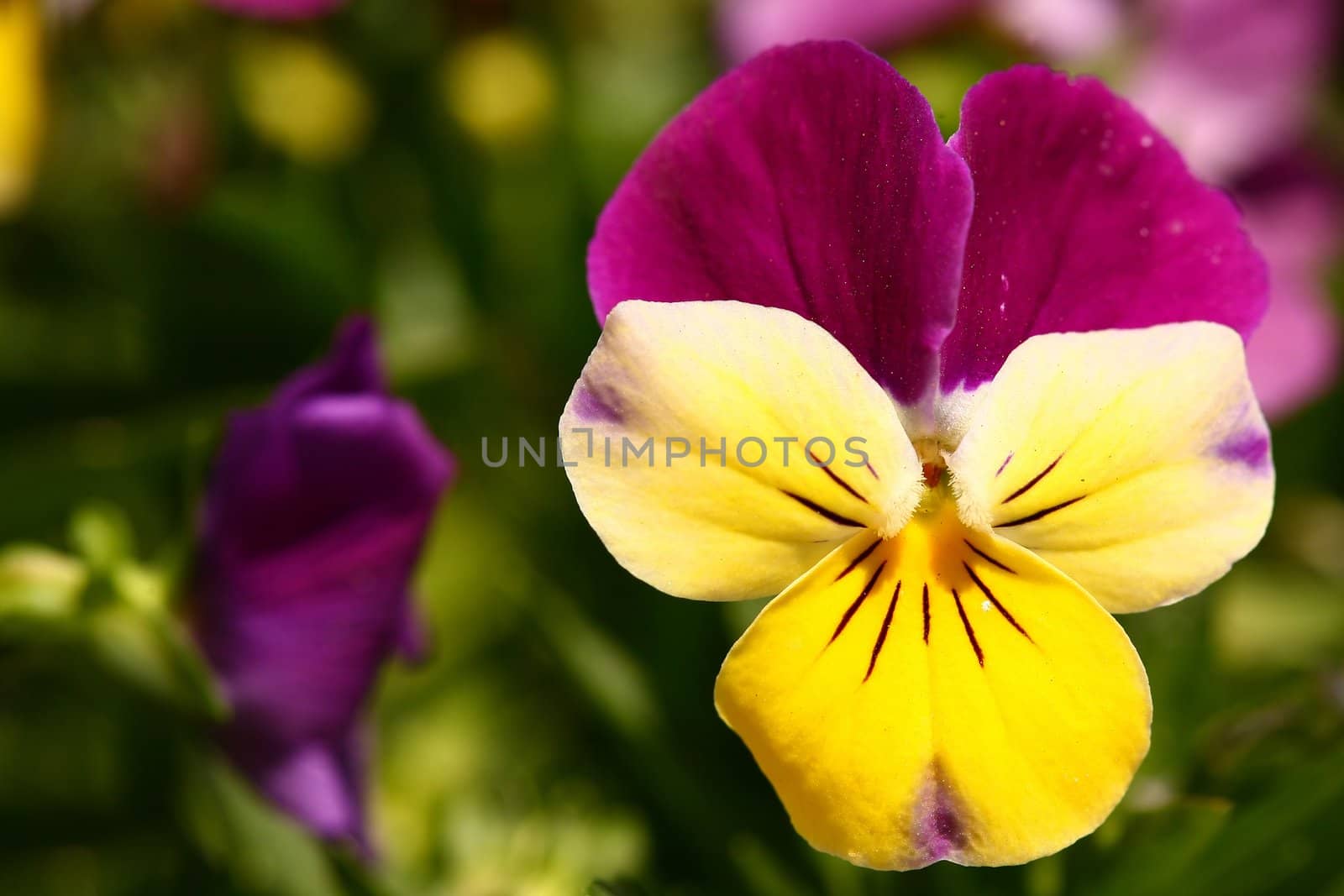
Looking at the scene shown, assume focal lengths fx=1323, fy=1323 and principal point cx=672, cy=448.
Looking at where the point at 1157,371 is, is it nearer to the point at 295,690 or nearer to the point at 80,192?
the point at 295,690

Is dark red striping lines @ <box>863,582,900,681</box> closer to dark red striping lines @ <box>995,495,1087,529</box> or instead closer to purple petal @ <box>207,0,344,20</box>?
dark red striping lines @ <box>995,495,1087,529</box>

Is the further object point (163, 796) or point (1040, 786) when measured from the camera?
point (163, 796)

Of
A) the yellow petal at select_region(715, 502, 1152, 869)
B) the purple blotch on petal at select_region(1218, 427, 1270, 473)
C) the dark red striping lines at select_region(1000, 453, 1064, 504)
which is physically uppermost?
the purple blotch on petal at select_region(1218, 427, 1270, 473)

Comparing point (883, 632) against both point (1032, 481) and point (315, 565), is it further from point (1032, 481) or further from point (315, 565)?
point (315, 565)

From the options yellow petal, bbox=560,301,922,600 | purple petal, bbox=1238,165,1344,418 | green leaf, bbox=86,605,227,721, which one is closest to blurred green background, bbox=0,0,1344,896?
green leaf, bbox=86,605,227,721

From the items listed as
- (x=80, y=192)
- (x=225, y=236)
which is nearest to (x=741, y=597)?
(x=225, y=236)

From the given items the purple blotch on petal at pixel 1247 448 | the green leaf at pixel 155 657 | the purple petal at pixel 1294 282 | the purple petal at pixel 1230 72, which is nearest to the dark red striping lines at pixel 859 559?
→ the purple blotch on petal at pixel 1247 448

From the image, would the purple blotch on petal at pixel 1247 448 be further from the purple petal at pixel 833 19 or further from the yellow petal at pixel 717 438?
the purple petal at pixel 833 19
